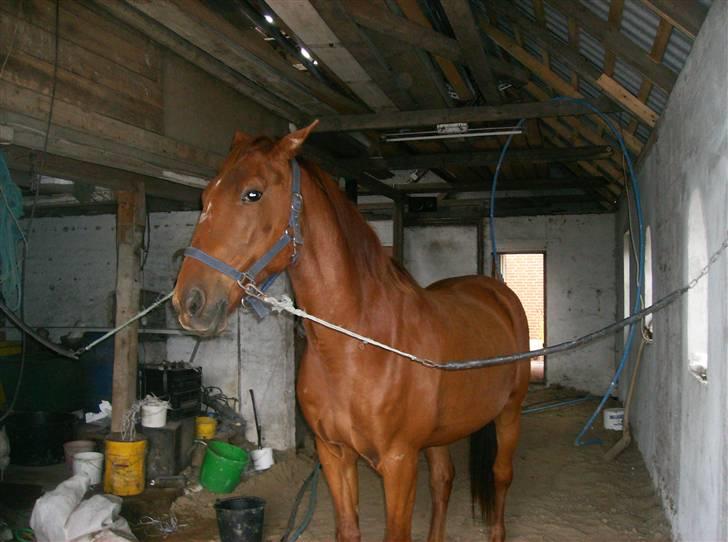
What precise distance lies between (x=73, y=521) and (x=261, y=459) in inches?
76.9

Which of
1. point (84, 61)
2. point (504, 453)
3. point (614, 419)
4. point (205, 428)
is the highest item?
point (84, 61)

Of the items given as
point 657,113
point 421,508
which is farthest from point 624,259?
point 421,508

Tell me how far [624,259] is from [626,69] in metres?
4.43

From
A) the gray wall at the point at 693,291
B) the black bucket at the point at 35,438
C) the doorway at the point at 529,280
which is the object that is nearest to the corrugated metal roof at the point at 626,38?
the gray wall at the point at 693,291

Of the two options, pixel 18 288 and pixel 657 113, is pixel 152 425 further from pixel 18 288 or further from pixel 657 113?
pixel 657 113

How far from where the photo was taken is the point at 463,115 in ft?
14.4

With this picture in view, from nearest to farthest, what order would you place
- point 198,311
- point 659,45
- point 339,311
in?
point 198,311 < point 339,311 < point 659,45

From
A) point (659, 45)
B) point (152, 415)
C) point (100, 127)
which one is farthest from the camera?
point (152, 415)

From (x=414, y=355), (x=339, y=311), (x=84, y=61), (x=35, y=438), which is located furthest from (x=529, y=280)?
(x=339, y=311)

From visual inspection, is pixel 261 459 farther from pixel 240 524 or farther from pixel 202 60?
pixel 202 60

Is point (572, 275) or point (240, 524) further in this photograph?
point (572, 275)

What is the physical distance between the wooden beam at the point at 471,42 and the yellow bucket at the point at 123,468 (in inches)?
130

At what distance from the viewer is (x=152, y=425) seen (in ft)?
14.8

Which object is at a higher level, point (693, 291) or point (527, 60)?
point (527, 60)
